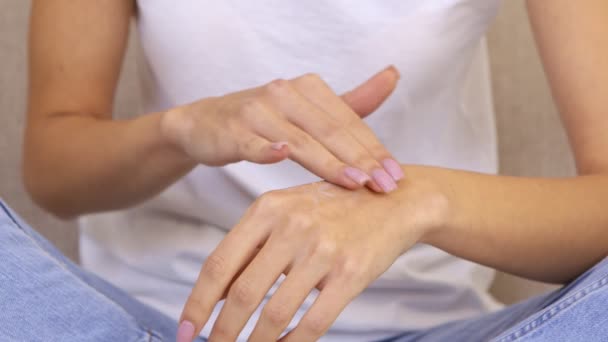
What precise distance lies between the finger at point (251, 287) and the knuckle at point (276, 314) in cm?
1

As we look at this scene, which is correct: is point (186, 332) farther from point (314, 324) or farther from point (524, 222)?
point (524, 222)

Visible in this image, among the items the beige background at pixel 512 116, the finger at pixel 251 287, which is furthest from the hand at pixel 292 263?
the beige background at pixel 512 116

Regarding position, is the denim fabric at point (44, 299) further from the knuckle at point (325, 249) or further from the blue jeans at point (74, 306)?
the knuckle at point (325, 249)

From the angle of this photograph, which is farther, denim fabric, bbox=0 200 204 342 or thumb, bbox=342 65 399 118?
thumb, bbox=342 65 399 118

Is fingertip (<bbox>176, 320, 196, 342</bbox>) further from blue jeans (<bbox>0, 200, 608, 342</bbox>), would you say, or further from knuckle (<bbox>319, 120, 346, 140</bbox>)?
knuckle (<bbox>319, 120, 346, 140</bbox>)

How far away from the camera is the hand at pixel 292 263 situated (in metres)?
0.62

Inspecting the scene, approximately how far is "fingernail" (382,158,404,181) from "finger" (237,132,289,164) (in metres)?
0.09

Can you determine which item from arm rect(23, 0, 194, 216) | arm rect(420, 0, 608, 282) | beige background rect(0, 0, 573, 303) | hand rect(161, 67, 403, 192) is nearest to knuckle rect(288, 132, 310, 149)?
hand rect(161, 67, 403, 192)

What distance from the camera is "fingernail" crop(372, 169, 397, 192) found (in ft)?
2.20

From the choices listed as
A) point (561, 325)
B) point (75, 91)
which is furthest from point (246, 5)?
point (561, 325)

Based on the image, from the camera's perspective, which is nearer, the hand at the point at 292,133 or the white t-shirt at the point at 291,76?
the hand at the point at 292,133

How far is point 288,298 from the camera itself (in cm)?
61

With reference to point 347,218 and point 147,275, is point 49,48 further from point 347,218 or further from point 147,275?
point 347,218

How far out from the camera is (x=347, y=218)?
65cm
